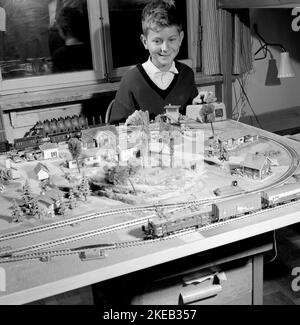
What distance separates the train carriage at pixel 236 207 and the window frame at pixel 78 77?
2.20 m

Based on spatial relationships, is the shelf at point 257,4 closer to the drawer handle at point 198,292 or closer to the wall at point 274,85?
the wall at point 274,85

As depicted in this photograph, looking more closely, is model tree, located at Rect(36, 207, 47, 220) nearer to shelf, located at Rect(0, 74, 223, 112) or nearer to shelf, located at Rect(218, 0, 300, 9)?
shelf, located at Rect(218, 0, 300, 9)

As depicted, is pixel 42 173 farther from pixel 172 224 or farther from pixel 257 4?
pixel 257 4

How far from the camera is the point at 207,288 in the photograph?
1.23 meters

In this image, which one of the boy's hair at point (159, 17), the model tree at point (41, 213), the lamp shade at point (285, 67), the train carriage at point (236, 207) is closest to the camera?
the train carriage at point (236, 207)

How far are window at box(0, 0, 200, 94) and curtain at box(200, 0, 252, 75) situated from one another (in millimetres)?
120

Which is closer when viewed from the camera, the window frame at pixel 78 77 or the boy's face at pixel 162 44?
the boy's face at pixel 162 44

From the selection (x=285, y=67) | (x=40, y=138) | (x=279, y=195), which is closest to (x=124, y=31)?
(x=285, y=67)

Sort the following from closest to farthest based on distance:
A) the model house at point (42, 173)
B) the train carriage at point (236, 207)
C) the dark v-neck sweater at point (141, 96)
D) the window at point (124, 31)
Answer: the train carriage at point (236, 207) → the model house at point (42, 173) → the dark v-neck sweater at point (141, 96) → the window at point (124, 31)

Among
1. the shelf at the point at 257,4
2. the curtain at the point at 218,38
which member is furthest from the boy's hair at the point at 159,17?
the curtain at the point at 218,38

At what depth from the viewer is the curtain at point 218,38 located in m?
3.23

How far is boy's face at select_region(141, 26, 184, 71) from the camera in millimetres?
2459

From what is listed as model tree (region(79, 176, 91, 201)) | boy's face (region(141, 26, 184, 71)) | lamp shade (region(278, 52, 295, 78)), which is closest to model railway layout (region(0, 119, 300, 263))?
model tree (region(79, 176, 91, 201))

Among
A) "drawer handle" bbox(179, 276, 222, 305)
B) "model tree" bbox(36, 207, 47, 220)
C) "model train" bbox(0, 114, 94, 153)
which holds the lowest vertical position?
"drawer handle" bbox(179, 276, 222, 305)
